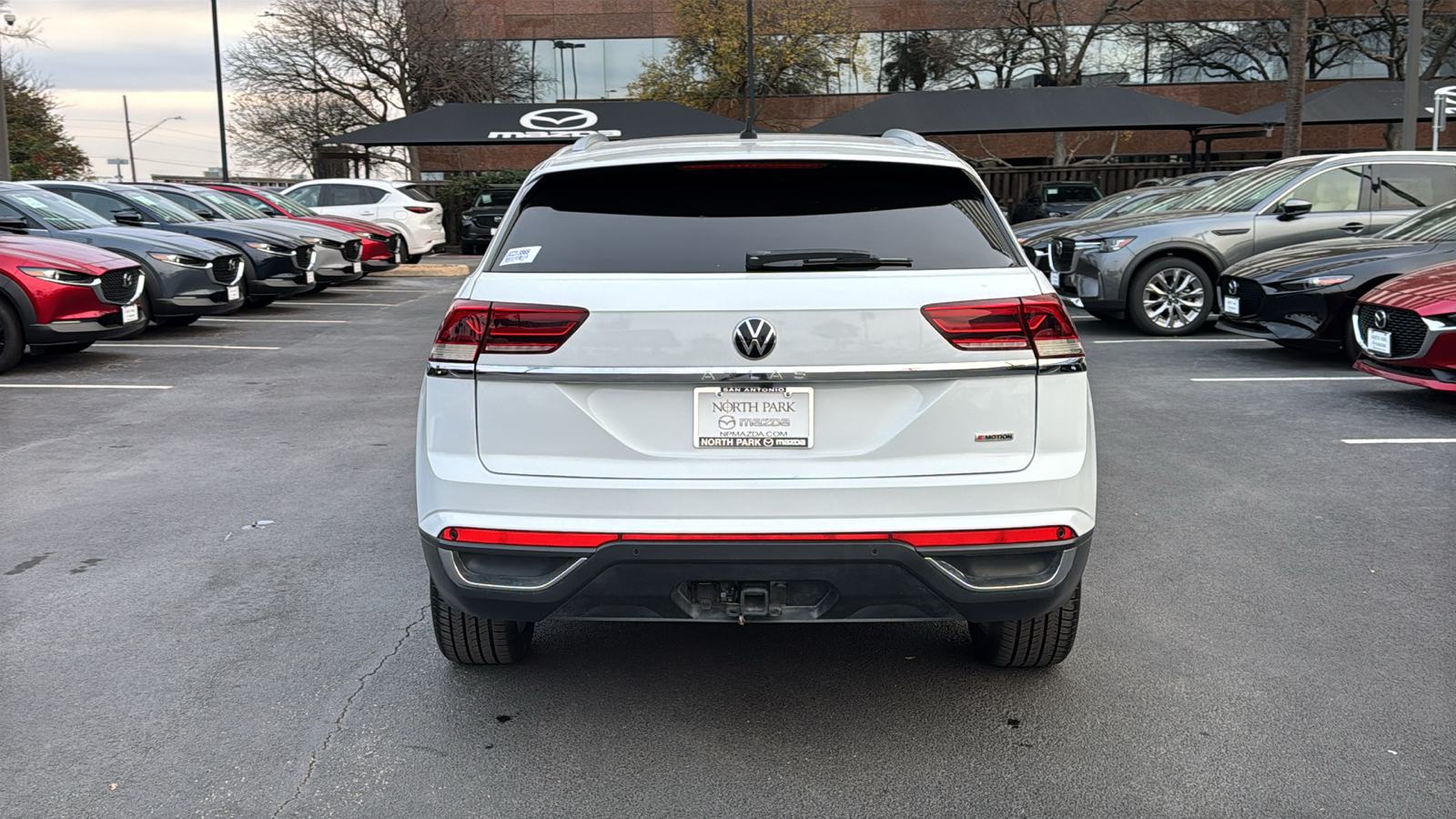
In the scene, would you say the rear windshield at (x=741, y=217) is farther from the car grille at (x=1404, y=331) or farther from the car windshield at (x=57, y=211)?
the car windshield at (x=57, y=211)

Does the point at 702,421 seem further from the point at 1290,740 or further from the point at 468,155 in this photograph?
the point at 468,155

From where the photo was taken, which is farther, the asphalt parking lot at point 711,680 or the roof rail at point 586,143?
the roof rail at point 586,143

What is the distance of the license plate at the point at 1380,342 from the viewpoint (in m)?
8.03

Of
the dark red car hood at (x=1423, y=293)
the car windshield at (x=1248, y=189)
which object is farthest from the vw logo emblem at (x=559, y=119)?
the dark red car hood at (x=1423, y=293)

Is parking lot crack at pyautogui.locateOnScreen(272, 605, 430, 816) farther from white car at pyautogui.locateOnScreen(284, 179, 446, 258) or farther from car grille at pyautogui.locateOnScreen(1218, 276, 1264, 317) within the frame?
white car at pyautogui.locateOnScreen(284, 179, 446, 258)

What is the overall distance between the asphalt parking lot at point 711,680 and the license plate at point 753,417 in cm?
91

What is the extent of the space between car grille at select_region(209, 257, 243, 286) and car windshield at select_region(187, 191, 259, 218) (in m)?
3.81

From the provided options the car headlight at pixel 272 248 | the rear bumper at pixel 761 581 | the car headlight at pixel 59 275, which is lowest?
the rear bumper at pixel 761 581

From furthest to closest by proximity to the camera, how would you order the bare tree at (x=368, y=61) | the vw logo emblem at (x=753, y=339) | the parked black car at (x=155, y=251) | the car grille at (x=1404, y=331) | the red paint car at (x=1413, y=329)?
1. the bare tree at (x=368, y=61)
2. the parked black car at (x=155, y=251)
3. the car grille at (x=1404, y=331)
4. the red paint car at (x=1413, y=329)
5. the vw logo emblem at (x=753, y=339)

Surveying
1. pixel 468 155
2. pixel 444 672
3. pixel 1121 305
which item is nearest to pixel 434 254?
pixel 468 155

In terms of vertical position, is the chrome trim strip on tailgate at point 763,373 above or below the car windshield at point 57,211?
below

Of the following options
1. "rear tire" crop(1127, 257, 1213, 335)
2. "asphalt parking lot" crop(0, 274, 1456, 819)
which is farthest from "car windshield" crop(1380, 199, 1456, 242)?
"asphalt parking lot" crop(0, 274, 1456, 819)

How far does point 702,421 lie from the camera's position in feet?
10.3

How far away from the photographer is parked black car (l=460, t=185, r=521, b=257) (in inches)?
1074
